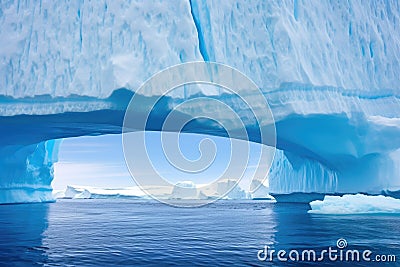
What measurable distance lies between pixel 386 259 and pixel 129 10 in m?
6.34

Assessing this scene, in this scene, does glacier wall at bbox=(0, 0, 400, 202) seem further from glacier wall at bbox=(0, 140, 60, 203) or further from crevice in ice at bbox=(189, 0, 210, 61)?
glacier wall at bbox=(0, 140, 60, 203)

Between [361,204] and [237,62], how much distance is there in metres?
5.00

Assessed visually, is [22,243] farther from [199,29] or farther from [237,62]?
[199,29]

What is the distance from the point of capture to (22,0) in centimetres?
968

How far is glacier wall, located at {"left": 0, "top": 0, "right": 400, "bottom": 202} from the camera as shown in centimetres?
926

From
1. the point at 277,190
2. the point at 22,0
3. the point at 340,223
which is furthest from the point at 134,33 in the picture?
the point at 277,190

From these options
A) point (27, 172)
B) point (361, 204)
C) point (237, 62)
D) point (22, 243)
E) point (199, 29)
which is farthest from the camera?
point (27, 172)

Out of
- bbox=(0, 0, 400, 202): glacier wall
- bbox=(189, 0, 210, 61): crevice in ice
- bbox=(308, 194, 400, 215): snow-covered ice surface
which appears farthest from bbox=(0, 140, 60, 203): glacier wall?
bbox=(308, 194, 400, 215): snow-covered ice surface

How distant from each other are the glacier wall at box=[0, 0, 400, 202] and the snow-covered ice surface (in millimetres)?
363

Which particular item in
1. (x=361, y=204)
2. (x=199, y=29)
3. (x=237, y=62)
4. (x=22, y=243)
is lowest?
(x=22, y=243)

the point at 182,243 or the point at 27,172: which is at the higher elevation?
the point at 27,172

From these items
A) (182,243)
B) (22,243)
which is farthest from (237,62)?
(22,243)

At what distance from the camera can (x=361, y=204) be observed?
39.1 ft

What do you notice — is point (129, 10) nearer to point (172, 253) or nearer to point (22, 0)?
point (22, 0)
